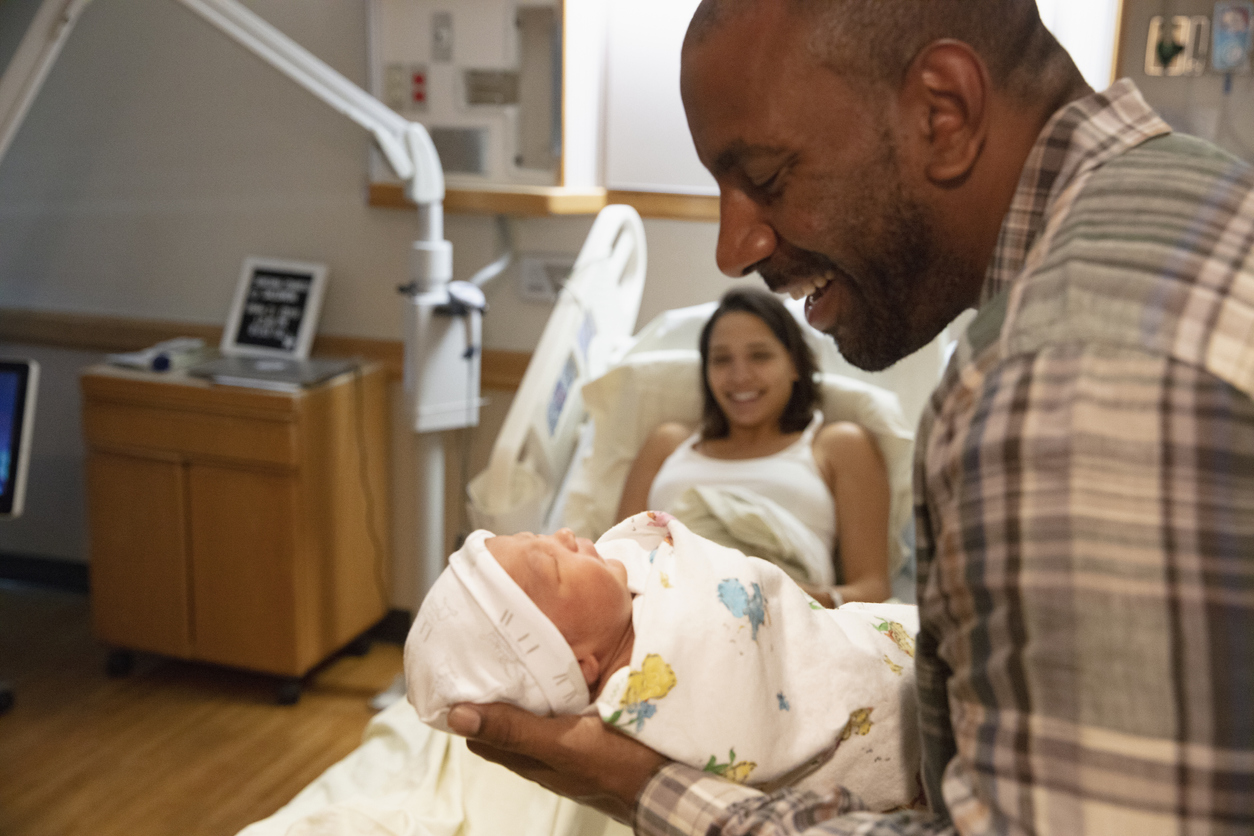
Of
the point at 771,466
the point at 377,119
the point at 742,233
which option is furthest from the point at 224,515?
the point at 742,233

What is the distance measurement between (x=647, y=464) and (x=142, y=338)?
182 centimetres

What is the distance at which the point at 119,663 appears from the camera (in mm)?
3002

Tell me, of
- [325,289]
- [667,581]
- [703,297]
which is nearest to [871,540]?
[703,297]

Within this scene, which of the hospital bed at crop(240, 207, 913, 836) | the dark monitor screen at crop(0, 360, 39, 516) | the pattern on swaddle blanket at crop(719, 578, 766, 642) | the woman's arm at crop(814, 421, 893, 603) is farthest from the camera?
the dark monitor screen at crop(0, 360, 39, 516)

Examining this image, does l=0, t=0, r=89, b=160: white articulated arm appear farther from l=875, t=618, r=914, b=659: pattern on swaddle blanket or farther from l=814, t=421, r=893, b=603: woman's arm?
l=875, t=618, r=914, b=659: pattern on swaddle blanket

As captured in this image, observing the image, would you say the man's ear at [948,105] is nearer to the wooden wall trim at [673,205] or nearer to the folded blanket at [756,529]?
the folded blanket at [756,529]

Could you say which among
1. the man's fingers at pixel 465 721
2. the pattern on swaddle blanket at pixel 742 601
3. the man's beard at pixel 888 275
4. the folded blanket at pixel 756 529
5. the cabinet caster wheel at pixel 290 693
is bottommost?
the cabinet caster wheel at pixel 290 693

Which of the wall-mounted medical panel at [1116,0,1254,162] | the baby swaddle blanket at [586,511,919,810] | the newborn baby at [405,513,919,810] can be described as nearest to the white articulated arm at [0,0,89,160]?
the newborn baby at [405,513,919,810]

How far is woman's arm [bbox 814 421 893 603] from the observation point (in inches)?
82.0

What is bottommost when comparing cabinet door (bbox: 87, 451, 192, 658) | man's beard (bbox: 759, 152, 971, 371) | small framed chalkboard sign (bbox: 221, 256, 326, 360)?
cabinet door (bbox: 87, 451, 192, 658)

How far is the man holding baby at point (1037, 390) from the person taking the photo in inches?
22.6

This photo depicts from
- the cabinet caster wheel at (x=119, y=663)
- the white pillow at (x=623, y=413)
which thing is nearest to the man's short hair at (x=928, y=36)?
the white pillow at (x=623, y=413)

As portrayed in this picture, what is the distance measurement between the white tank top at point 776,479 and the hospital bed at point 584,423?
0.43ft

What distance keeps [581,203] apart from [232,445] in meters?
1.08
